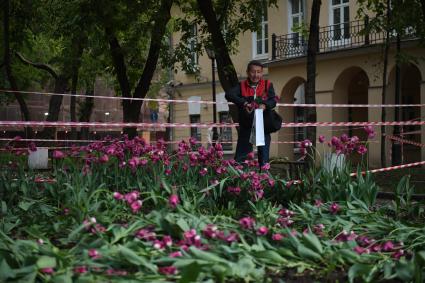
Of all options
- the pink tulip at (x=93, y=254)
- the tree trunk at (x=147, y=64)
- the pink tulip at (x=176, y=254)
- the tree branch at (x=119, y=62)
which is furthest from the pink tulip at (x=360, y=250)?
the tree branch at (x=119, y=62)

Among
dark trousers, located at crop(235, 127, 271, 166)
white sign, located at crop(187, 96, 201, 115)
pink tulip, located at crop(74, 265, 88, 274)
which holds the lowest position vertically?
pink tulip, located at crop(74, 265, 88, 274)

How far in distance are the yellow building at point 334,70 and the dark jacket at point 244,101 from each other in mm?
14681

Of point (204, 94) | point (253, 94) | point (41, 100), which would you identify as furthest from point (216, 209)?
point (41, 100)

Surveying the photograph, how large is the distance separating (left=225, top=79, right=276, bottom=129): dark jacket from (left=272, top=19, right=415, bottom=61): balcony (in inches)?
615

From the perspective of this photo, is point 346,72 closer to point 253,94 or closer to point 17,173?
point 253,94

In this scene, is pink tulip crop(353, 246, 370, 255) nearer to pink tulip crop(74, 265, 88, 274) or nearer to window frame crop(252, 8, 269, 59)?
pink tulip crop(74, 265, 88, 274)

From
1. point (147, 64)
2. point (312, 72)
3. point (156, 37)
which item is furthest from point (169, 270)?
point (147, 64)

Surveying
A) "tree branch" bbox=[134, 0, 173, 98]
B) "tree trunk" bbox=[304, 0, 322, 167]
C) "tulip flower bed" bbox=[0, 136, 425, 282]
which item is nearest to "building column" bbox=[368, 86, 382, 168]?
"tree branch" bbox=[134, 0, 173, 98]

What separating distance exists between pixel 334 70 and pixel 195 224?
908 inches

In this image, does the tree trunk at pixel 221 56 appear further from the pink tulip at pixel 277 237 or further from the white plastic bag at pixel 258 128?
the pink tulip at pixel 277 237

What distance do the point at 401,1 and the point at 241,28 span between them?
14.3 feet

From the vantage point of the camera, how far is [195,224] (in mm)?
4094

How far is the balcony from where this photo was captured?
81.4ft

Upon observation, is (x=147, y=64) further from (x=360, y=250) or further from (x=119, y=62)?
(x=360, y=250)
